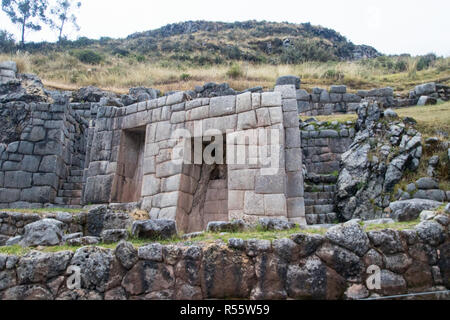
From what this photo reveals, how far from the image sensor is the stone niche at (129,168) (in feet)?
35.2

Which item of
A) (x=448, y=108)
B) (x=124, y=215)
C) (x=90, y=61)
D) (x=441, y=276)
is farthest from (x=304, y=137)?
(x=90, y=61)

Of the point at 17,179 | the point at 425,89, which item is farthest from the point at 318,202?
the point at 425,89

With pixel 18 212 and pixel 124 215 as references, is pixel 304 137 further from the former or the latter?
pixel 18 212

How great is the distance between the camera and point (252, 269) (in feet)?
16.8

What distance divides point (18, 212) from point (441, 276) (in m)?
7.64

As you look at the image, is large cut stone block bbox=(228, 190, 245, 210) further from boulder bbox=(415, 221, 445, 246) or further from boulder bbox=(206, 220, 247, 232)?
boulder bbox=(415, 221, 445, 246)

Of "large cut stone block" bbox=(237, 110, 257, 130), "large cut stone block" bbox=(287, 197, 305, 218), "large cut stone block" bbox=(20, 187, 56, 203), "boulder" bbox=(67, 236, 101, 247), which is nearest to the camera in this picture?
"boulder" bbox=(67, 236, 101, 247)

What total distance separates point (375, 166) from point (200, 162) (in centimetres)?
357

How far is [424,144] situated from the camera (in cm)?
943

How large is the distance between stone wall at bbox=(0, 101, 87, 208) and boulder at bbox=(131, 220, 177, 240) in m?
6.50

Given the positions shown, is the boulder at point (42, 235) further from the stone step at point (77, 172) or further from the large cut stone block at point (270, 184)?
the stone step at point (77, 172)

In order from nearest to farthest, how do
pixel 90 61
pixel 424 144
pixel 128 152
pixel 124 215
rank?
pixel 124 215 < pixel 424 144 < pixel 128 152 < pixel 90 61

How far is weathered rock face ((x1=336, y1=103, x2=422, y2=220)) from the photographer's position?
9.03 metres

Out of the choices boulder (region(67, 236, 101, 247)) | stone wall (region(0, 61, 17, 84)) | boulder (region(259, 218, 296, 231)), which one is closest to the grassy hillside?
stone wall (region(0, 61, 17, 84))
